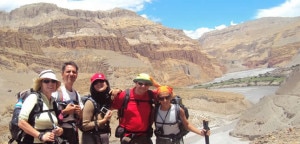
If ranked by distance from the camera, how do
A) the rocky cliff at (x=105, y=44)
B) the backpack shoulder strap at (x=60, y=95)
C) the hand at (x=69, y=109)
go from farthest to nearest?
the rocky cliff at (x=105, y=44) → the backpack shoulder strap at (x=60, y=95) → the hand at (x=69, y=109)

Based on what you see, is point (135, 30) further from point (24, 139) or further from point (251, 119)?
point (24, 139)

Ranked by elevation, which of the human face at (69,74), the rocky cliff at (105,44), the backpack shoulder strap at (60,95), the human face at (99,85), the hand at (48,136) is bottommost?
the hand at (48,136)

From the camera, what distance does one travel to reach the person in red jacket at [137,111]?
7.02m

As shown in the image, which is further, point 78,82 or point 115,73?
point 115,73

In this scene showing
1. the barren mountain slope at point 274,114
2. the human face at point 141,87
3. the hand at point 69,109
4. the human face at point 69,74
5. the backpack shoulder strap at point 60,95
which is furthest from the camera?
the barren mountain slope at point 274,114

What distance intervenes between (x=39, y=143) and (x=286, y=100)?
22894 mm

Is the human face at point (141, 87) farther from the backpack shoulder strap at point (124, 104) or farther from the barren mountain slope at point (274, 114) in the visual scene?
the barren mountain slope at point (274, 114)

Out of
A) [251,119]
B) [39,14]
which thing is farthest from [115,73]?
[39,14]

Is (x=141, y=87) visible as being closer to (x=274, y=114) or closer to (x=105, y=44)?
(x=274, y=114)

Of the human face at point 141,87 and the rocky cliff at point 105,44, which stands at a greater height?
the rocky cliff at point 105,44

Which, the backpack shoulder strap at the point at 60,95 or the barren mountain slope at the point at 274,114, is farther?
the barren mountain slope at the point at 274,114

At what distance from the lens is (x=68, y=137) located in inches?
266

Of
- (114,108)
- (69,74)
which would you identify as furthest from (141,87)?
(69,74)

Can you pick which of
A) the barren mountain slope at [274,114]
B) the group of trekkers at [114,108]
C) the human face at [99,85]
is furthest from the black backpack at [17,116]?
the barren mountain slope at [274,114]
